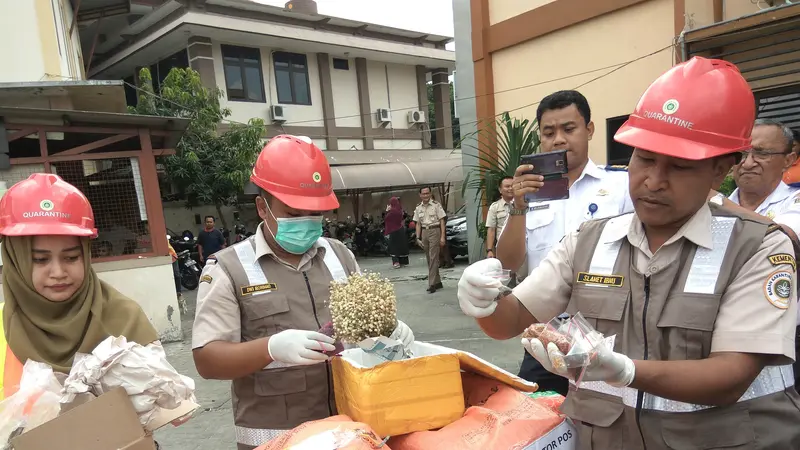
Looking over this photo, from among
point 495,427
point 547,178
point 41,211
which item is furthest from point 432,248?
point 495,427

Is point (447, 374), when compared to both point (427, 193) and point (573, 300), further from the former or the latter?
point (427, 193)

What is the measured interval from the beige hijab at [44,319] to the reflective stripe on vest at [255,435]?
53cm

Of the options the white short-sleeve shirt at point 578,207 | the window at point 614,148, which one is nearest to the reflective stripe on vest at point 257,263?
the white short-sleeve shirt at point 578,207

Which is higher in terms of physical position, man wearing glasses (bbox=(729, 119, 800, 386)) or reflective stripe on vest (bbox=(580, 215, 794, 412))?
man wearing glasses (bbox=(729, 119, 800, 386))

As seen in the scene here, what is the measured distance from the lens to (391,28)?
741 inches

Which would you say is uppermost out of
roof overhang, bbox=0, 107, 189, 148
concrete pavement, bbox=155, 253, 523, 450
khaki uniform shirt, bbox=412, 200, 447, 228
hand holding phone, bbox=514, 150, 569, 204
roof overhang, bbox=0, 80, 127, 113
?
roof overhang, bbox=0, 80, 127, 113

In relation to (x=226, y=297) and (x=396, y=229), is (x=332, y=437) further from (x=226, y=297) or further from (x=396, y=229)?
(x=396, y=229)

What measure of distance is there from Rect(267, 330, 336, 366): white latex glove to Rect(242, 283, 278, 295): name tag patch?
0.31m

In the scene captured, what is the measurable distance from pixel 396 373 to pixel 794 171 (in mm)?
2752

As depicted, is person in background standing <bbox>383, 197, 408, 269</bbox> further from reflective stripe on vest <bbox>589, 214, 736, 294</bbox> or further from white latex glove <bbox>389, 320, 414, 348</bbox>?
reflective stripe on vest <bbox>589, 214, 736, 294</bbox>

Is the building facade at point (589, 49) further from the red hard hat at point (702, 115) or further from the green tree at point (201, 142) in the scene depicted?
the green tree at point (201, 142)

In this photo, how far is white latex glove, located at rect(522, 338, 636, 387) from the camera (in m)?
1.04

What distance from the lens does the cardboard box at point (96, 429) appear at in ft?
3.76

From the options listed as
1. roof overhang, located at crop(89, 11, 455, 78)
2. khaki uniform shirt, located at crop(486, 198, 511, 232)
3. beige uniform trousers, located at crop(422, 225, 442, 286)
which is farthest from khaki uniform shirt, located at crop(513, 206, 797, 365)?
roof overhang, located at crop(89, 11, 455, 78)
